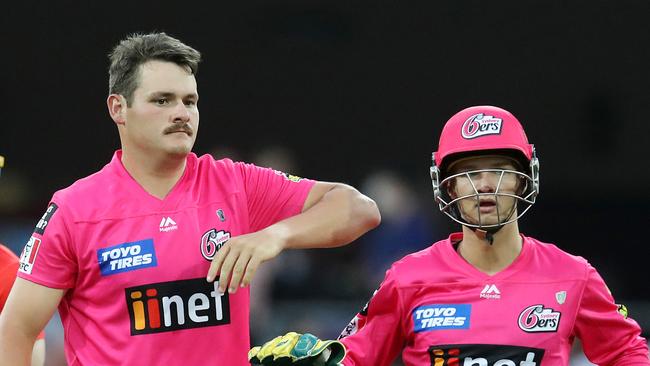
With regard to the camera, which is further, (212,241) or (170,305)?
(212,241)

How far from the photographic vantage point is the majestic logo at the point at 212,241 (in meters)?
4.97

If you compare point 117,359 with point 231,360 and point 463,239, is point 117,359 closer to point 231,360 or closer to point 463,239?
point 231,360

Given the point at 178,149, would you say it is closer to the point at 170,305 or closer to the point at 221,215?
the point at 221,215

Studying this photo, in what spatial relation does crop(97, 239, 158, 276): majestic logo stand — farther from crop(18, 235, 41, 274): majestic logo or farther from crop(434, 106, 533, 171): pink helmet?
crop(434, 106, 533, 171): pink helmet

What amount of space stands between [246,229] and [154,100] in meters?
0.67

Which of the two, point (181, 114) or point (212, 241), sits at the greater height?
point (181, 114)

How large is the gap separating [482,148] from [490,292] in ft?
1.94

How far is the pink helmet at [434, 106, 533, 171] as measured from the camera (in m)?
5.02

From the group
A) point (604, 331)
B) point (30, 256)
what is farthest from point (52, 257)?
point (604, 331)

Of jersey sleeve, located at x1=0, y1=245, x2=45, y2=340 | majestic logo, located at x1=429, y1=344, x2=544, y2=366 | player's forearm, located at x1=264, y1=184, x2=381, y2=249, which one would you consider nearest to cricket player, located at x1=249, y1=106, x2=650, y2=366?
majestic logo, located at x1=429, y1=344, x2=544, y2=366

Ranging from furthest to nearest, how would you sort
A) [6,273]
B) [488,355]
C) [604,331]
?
[6,273], [604,331], [488,355]

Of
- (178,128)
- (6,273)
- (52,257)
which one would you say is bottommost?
(6,273)

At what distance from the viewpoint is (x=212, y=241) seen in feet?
16.4

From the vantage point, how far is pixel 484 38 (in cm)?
1370
